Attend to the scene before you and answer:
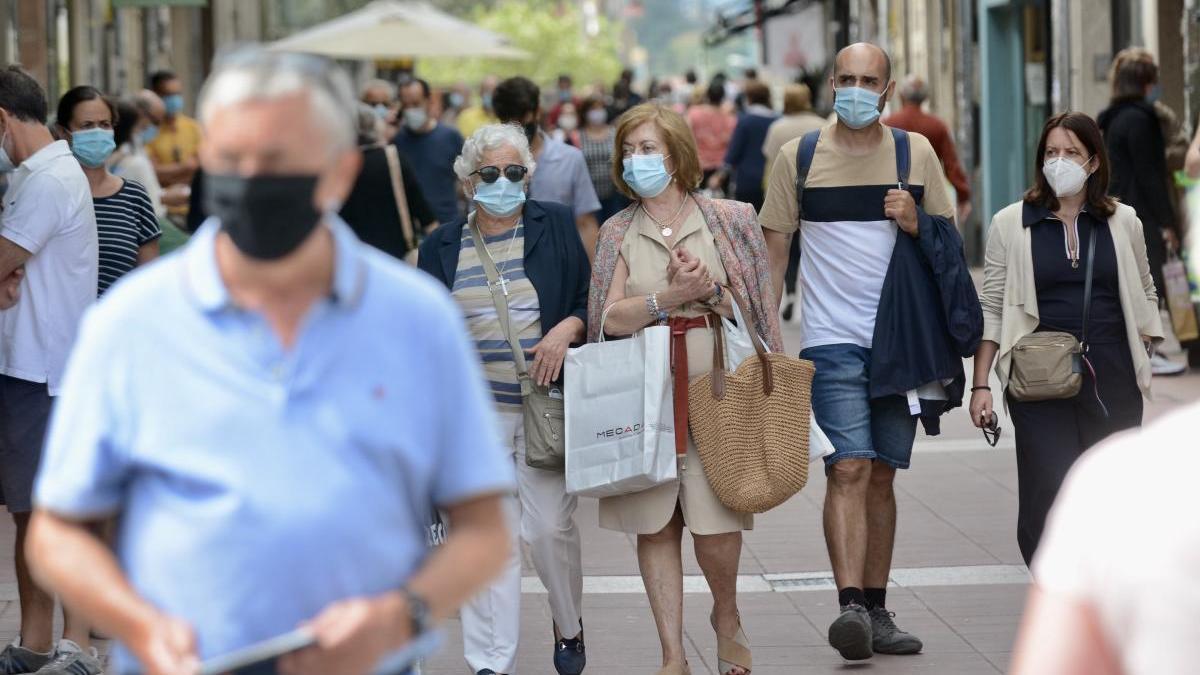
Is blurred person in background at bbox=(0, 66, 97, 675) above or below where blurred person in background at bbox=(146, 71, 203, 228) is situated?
below

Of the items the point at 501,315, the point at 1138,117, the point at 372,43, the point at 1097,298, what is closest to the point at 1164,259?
the point at 1138,117

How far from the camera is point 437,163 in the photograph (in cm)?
1259

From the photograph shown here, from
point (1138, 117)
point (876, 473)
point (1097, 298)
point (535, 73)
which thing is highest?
point (535, 73)

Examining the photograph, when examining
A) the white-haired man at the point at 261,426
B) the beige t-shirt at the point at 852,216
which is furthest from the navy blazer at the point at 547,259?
the white-haired man at the point at 261,426

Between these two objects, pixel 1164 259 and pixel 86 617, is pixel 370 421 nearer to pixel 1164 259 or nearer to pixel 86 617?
pixel 86 617

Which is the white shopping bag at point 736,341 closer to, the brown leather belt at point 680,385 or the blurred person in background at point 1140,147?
the brown leather belt at point 680,385

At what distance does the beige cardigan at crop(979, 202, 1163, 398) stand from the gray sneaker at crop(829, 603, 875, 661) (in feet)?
3.08

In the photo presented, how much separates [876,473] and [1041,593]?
4739 mm

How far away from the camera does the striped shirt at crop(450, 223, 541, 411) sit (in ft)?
21.0

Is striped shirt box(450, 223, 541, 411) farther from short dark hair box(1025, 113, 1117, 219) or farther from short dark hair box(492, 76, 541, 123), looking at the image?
short dark hair box(492, 76, 541, 123)

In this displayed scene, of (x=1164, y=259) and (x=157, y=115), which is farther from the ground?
(x=157, y=115)

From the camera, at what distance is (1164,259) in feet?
43.0

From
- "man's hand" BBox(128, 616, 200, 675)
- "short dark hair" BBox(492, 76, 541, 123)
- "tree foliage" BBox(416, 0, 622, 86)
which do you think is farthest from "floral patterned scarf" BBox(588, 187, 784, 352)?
"tree foliage" BBox(416, 0, 622, 86)

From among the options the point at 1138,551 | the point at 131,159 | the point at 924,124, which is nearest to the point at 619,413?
the point at 1138,551
